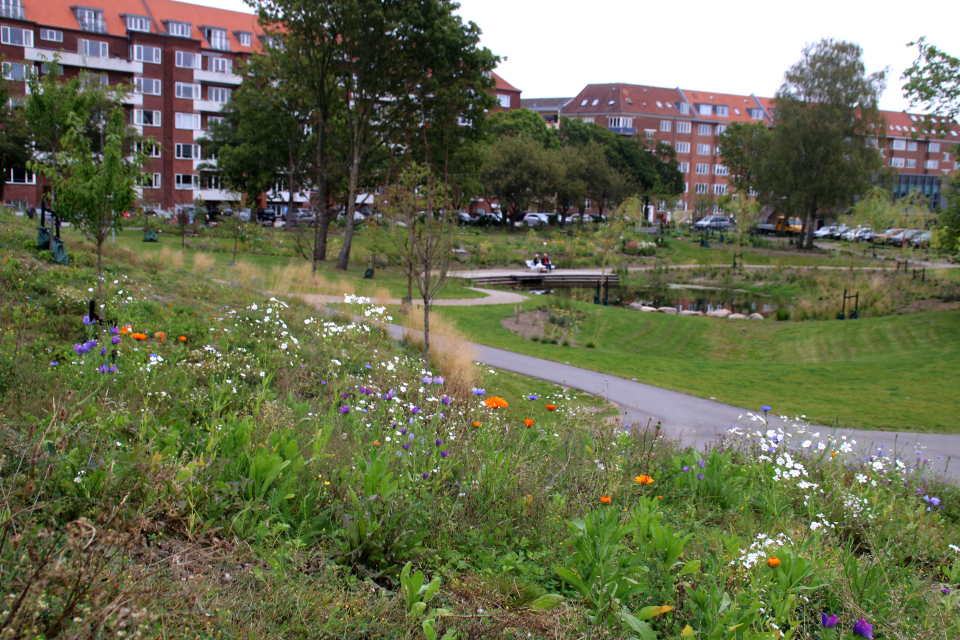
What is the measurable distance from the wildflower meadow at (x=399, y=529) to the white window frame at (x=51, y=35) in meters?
64.9

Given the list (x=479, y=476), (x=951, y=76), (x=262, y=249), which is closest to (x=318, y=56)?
(x=262, y=249)

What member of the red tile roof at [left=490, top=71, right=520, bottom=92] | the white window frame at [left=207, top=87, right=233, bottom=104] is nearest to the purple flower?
the white window frame at [left=207, top=87, right=233, bottom=104]

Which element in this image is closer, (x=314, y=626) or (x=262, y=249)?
(x=314, y=626)

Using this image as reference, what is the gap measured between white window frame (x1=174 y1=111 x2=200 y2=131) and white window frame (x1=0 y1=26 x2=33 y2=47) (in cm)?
1190

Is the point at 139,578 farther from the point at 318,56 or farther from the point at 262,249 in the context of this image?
the point at 262,249

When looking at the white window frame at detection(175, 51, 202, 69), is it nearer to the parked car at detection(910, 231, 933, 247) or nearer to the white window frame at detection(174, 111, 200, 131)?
the white window frame at detection(174, 111, 200, 131)

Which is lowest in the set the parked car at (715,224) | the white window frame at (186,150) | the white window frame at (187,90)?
the parked car at (715,224)

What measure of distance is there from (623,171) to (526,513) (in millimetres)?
77176

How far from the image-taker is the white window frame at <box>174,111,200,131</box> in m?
62.7

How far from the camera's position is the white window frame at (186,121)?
62688 mm

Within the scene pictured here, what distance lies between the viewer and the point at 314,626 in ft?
9.68

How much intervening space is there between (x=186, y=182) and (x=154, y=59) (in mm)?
10849

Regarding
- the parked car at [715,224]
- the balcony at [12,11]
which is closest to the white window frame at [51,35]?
the balcony at [12,11]

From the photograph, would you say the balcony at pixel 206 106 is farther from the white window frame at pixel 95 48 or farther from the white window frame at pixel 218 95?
the white window frame at pixel 95 48
